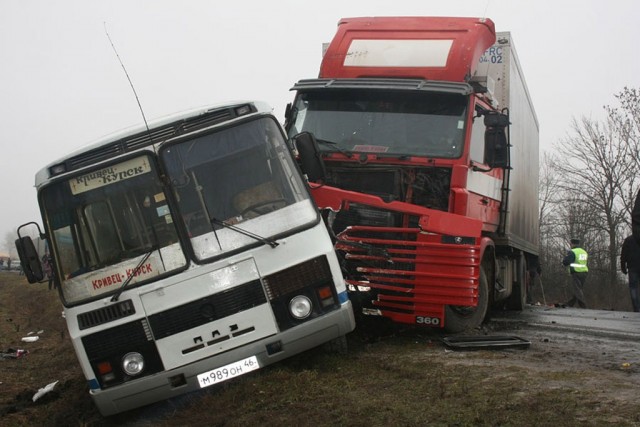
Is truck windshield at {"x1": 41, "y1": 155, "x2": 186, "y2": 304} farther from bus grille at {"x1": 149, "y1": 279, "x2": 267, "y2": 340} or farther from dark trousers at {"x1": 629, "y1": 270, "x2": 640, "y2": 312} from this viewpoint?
dark trousers at {"x1": 629, "y1": 270, "x2": 640, "y2": 312}

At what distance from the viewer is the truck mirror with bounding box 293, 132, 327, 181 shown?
7246mm

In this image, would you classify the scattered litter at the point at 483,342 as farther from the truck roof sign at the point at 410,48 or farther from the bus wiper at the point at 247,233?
the truck roof sign at the point at 410,48

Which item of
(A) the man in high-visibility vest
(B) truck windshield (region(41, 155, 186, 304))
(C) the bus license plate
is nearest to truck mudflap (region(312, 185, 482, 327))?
(C) the bus license plate

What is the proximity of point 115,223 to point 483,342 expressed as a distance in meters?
3.93

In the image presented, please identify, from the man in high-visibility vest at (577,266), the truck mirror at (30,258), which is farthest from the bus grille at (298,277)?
the man in high-visibility vest at (577,266)

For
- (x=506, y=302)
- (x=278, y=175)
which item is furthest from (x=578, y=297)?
(x=278, y=175)

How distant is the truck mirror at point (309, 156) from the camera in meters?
7.25

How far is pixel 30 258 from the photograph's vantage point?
6.89m

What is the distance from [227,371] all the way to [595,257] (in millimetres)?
35790

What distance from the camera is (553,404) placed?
16.5ft

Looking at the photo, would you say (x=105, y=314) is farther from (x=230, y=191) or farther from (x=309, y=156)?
(x=309, y=156)

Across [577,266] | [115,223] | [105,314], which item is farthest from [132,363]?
[577,266]

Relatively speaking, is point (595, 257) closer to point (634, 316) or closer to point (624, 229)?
point (624, 229)

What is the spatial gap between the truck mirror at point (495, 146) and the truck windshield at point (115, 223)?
454cm
